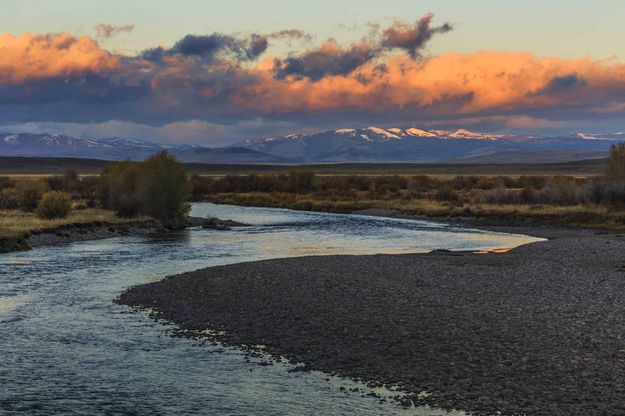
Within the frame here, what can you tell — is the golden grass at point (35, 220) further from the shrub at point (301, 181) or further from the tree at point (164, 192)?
the shrub at point (301, 181)

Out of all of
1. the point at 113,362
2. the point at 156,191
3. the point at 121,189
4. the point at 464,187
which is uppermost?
the point at 121,189

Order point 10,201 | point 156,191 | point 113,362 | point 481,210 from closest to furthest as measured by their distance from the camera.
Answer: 1. point 113,362
2. point 156,191
3. point 10,201
4. point 481,210

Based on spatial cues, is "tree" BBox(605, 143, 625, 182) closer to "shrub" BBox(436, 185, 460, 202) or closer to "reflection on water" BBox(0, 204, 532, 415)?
"shrub" BBox(436, 185, 460, 202)

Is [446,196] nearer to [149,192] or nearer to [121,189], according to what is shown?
[149,192]

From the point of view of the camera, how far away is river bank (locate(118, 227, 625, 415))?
15086 mm

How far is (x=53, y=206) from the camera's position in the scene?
188 ft

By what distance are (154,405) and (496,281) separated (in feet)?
60.4

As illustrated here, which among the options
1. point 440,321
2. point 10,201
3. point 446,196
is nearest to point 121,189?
point 10,201

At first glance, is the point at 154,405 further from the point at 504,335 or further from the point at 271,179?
the point at 271,179

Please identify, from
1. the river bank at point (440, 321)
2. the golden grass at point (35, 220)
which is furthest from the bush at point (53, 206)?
the river bank at point (440, 321)

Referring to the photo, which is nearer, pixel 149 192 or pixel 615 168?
pixel 149 192

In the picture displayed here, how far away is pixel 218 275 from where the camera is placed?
31547mm

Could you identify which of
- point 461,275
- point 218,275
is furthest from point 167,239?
point 461,275

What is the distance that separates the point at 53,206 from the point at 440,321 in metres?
43.9
